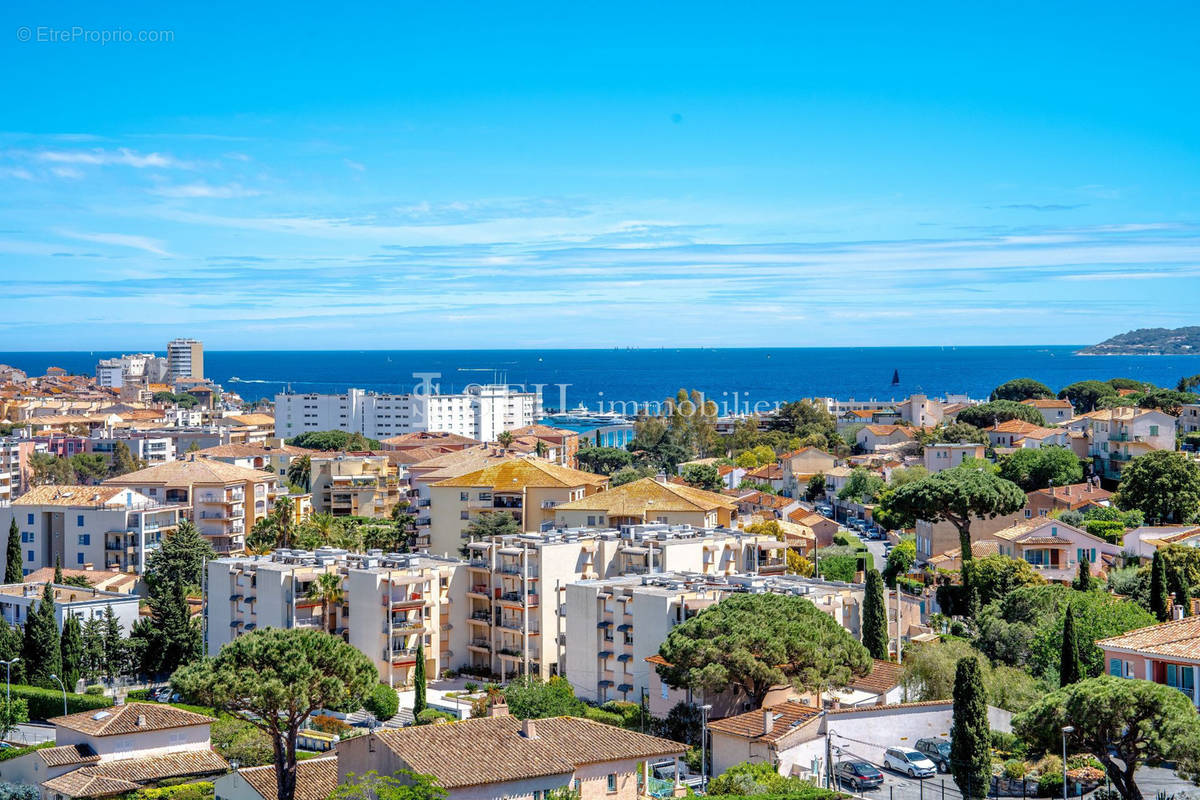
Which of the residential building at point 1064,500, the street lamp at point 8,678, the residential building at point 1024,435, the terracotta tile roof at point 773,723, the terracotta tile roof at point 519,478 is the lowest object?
the street lamp at point 8,678

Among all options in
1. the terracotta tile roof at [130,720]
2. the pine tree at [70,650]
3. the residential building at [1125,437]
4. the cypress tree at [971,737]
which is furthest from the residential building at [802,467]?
the cypress tree at [971,737]

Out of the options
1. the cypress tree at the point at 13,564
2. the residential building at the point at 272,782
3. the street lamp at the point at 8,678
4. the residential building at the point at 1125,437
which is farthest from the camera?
the residential building at the point at 1125,437

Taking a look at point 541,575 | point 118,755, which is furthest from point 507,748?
point 541,575

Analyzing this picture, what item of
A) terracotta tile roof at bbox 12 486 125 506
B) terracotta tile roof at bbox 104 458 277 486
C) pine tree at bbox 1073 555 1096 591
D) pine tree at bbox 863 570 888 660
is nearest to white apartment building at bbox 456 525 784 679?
pine tree at bbox 863 570 888 660

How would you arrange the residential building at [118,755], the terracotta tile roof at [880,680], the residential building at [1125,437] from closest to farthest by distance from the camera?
1. the residential building at [118,755]
2. the terracotta tile roof at [880,680]
3. the residential building at [1125,437]

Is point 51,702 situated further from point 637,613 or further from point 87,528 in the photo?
point 87,528

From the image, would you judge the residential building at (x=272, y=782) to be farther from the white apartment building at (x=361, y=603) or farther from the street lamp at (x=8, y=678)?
the street lamp at (x=8, y=678)
